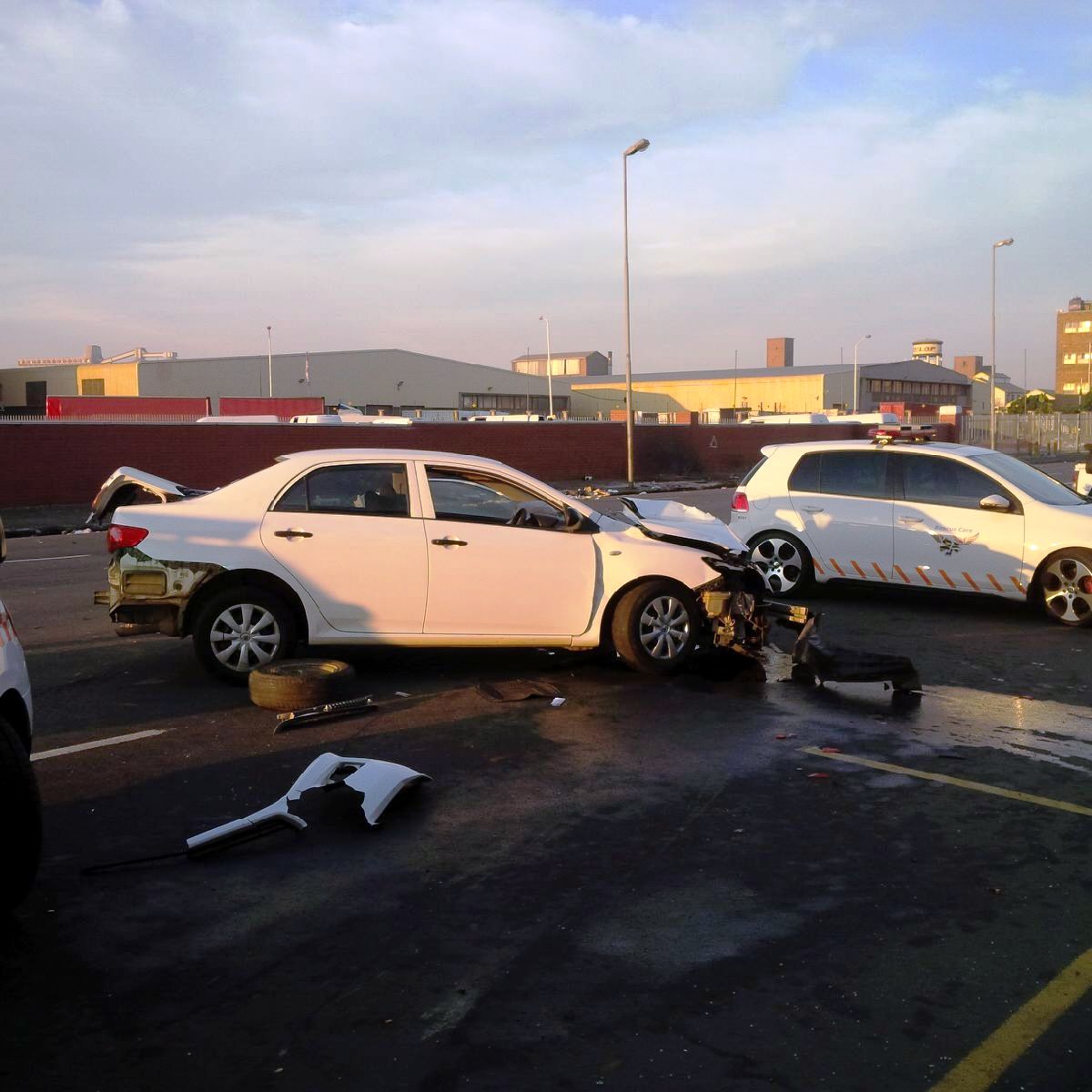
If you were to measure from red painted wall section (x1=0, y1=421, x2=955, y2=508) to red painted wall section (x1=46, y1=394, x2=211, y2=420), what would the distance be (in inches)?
598

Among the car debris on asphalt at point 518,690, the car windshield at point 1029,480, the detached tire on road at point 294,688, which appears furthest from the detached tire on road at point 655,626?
the car windshield at point 1029,480

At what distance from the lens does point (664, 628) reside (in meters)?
8.40

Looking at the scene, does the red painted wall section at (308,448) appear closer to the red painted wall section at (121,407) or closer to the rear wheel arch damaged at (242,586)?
the rear wheel arch damaged at (242,586)

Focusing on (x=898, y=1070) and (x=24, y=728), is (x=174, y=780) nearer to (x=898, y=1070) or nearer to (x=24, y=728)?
(x=24, y=728)

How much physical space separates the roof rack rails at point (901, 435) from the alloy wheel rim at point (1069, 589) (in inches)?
77.3

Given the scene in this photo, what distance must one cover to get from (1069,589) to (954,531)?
1146 millimetres

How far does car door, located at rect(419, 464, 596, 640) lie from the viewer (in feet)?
26.7

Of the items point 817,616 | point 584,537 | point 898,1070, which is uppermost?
point 584,537

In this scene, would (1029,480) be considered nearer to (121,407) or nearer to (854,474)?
(854,474)

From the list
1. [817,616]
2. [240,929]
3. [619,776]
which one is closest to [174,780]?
[240,929]

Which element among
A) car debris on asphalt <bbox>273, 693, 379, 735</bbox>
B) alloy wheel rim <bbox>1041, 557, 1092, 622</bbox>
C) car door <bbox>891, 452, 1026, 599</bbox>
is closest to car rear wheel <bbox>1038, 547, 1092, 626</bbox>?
alloy wheel rim <bbox>1041, 557, 1092, 622</bbox>

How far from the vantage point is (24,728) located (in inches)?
190

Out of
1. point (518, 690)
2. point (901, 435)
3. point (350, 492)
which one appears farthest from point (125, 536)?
point (901, 435)

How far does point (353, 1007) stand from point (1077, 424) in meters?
67.4
